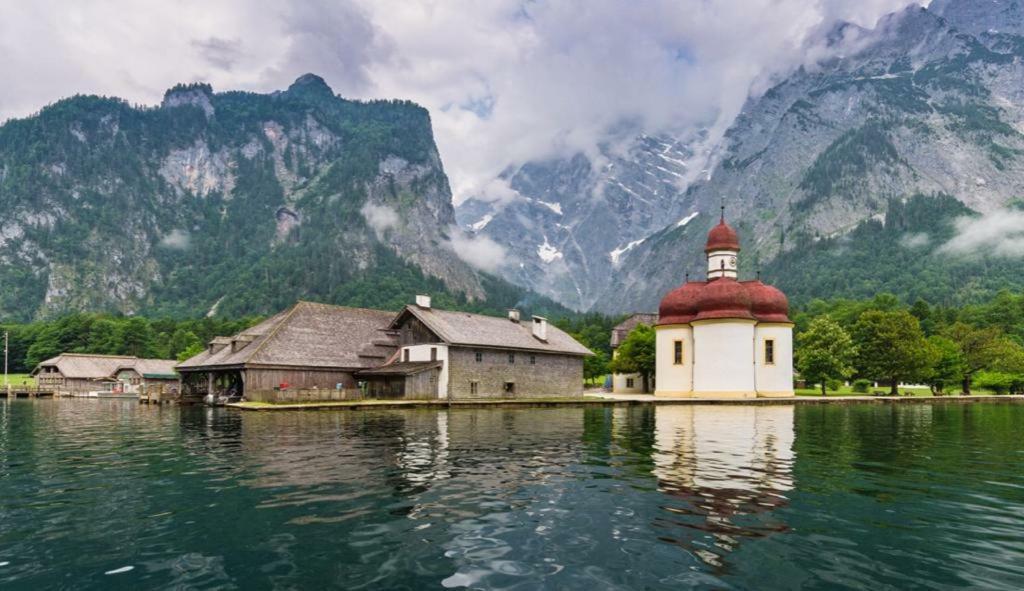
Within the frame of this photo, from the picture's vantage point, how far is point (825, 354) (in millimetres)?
74438

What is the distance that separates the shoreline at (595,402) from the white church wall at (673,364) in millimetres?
5285

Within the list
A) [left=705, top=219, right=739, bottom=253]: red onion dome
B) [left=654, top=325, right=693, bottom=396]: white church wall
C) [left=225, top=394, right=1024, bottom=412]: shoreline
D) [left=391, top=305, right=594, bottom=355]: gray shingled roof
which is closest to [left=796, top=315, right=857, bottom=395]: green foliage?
[left=225, top=394, right=1024, bottom=412]: shoreline

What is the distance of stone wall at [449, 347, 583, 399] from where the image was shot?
196 ft

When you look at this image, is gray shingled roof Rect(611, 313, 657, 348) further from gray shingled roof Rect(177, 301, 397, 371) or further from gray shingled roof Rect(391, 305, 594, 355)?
gray shingled roof Rect(177, 301, 397, 371)

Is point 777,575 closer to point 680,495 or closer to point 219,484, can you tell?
point 680,495

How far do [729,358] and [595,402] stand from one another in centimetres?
1492

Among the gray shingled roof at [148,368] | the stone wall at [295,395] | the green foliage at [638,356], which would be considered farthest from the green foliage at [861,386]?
the gray shingled roof at [148,368]

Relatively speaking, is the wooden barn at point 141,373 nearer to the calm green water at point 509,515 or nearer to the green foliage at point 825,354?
the calm green water at point 509,515

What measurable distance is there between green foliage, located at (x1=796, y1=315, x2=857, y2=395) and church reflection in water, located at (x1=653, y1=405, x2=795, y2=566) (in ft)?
155

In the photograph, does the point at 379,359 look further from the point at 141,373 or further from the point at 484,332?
the point at 141,373

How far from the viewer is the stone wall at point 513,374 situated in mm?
59812

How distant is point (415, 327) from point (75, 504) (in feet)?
159

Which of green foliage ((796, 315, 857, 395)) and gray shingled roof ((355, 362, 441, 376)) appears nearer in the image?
gray shingled roof ((355, 362, 441, 376))

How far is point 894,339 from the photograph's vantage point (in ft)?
251
